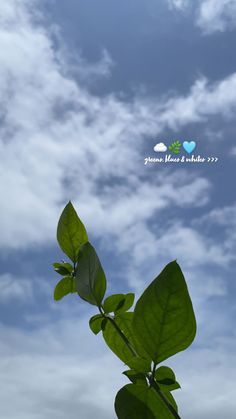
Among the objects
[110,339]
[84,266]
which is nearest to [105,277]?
[84,266]

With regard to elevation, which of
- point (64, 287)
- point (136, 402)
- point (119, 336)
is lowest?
point (136, 402)

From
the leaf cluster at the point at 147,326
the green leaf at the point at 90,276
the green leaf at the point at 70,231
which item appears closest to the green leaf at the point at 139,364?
the leaf cluster at the point at 147,326

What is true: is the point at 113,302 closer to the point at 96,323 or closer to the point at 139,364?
the point at 96,323

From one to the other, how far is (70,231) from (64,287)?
5.8 inches

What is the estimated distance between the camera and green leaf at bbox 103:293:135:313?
35.6 inches

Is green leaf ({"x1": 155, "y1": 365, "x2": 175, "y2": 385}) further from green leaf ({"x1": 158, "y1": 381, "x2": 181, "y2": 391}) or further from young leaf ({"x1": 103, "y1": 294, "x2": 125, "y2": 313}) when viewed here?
young leaf ({"x1": 103, "y1": 294, "x2": 125, "y2": 313})

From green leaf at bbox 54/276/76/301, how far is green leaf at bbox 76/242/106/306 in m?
0.16

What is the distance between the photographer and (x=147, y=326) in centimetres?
67

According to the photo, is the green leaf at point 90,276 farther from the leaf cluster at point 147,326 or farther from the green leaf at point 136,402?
the green leaf at point 136,402

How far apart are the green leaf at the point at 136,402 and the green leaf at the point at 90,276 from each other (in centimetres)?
18

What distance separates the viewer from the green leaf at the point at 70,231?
920 mm

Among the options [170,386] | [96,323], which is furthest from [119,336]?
[170,386]

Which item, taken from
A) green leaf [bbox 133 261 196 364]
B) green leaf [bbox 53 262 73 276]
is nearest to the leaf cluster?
green leaf [bbox 133 261 196 364]

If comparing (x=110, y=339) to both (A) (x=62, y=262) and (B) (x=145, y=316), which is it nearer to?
(A) (x=62, y=262)
